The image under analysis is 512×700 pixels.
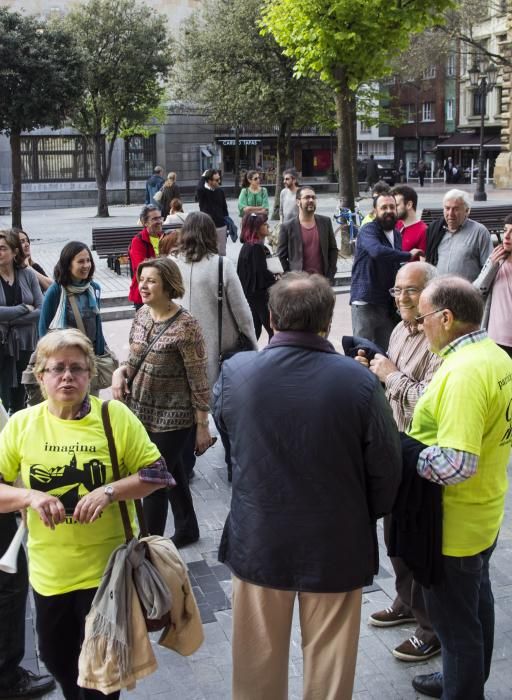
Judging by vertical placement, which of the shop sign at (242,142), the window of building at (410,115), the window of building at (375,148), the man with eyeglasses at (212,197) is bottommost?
the man with eyeglasses at (212,197)

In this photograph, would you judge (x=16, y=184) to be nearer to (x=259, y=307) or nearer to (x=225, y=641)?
(x=259, y=307)

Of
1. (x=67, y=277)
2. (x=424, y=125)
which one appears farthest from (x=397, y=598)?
(x=424, y=125)

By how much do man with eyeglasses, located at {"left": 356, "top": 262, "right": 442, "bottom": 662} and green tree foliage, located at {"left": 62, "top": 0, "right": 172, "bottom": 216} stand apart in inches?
1129

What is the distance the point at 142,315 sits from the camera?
5129 mm

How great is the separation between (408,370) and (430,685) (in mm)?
1436

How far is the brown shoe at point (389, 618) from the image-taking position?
4523 mm

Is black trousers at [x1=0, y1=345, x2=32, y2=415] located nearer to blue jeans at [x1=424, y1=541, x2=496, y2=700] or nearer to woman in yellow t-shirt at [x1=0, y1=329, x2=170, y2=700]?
woman in yellow t-shirt at [x1=0, y1=329, x2=170, y2=700]

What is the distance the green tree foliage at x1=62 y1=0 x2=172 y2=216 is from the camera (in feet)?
103

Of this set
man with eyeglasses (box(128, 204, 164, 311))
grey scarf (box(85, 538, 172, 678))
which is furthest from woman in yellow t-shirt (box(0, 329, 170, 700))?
man with eyeglasses (box(128, 204, 164, 311))

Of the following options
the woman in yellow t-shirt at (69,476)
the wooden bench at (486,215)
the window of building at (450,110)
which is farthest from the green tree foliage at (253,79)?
the window of building at (450,110)

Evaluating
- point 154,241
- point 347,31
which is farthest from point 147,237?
point 347,31

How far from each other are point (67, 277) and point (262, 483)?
3.24m

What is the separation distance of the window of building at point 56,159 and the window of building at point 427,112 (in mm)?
29827

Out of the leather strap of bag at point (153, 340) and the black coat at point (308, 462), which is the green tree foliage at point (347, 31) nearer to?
the leather strap of bag at point (153, 340)
